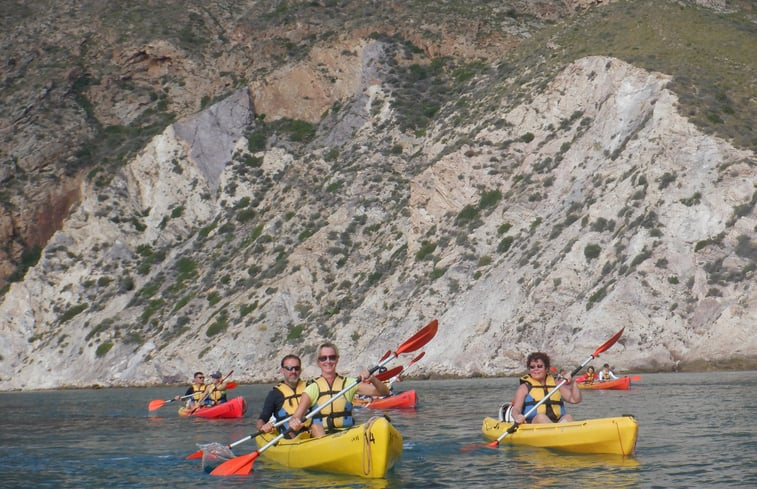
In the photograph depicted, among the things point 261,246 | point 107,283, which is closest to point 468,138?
point 261,246

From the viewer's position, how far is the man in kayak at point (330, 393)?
53.0 feet

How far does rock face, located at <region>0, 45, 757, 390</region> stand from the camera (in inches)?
1893

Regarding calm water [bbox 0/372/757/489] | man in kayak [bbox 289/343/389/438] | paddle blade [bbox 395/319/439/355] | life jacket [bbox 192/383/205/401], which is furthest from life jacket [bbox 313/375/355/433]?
life jacket [bbox 192/383/205/401]

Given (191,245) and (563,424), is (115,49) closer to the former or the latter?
(191,245)

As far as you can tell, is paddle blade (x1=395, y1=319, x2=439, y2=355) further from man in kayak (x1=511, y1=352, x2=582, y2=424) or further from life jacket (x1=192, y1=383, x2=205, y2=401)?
life jacket (x1=192, y1=383, x2=205, y2=401)

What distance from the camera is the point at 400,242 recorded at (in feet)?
217

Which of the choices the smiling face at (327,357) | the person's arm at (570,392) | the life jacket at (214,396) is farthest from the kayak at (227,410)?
the smiling face at (327,357)

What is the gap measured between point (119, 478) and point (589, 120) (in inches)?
1930

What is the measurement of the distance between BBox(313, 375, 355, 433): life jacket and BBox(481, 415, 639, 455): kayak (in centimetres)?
386

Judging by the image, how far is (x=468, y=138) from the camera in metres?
68.2

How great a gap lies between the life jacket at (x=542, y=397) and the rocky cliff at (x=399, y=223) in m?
25.5

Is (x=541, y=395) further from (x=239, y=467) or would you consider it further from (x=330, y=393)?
(x=239, y=467)

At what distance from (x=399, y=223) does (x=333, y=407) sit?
5089 cm

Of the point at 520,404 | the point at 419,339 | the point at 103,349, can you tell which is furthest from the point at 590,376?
the point at 103,349
